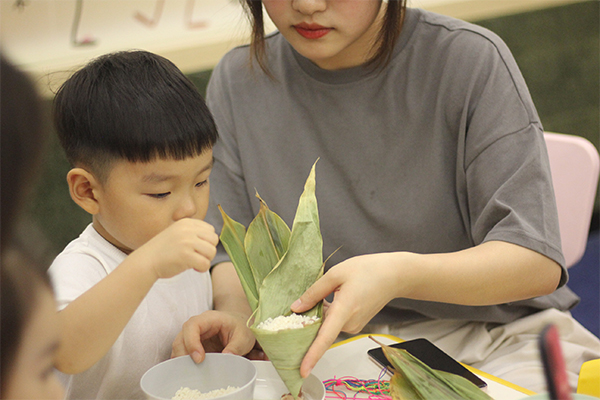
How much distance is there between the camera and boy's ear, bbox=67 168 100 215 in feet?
2.84

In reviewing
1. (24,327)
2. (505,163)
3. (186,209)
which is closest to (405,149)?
(505,163)

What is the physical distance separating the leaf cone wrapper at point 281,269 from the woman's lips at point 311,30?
369 mm

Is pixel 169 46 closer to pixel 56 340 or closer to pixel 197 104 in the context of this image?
pixel 197 104

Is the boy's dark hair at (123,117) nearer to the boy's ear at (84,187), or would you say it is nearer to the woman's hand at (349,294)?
the boy's ear at (84,187)

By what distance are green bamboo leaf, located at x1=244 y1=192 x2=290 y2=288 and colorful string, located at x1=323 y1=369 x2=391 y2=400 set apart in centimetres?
20

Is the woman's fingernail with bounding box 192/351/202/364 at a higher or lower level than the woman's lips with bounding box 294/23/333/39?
lower

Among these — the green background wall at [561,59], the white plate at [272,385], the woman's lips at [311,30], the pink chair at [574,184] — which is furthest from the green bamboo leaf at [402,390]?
the green background wall at [561,59]

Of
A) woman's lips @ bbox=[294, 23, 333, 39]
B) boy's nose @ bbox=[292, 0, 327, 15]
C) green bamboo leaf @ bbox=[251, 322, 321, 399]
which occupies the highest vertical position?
boy's nose @ bbox=[292, 0, 327, 15]

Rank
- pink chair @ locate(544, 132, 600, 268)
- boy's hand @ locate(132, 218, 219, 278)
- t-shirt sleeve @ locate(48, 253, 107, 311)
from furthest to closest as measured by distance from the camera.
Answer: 1. pink chair @ locate(544, 132, 600, 268)
2. t-shirt sleeve @ locate(48, 253, 107, 311)
3. boy's hand @ locate(132, 218, 219, 278)

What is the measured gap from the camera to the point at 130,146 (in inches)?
33.2

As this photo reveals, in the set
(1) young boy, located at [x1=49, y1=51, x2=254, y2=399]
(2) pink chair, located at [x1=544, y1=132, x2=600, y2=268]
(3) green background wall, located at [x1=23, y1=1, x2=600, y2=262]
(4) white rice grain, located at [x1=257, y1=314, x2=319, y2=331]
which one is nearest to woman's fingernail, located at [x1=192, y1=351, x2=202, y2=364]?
(1) young boy, located at [x1=49, y1=51, x2=254, y2=399]

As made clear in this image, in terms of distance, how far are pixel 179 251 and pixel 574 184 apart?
47.9 inches

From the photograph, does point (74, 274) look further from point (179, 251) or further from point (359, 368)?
point (359, 368)

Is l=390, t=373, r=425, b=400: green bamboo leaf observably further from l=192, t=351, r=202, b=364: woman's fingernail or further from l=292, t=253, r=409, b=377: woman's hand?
l=192, t=351, r=202, b=364: woman's fingernail
